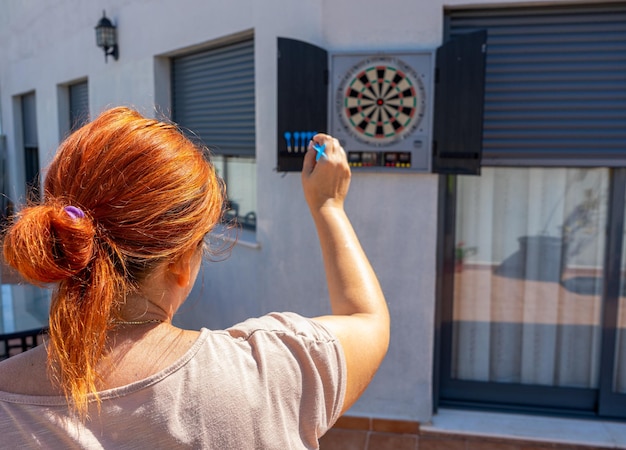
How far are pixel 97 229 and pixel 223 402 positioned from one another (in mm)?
340

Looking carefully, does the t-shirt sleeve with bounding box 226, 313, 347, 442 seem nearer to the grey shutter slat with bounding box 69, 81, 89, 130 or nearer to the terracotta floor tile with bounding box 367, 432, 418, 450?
the terracotta floor tile with bounding box 367, 432, 418, 450

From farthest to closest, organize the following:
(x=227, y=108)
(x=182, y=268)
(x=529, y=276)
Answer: (x=227, y=108)
(x=529, y=276)
(x=182, y=268)

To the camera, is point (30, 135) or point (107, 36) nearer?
point (107, 36)

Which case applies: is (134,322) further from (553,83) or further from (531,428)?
(531,428)

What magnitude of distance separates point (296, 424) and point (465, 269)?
3.09 meters

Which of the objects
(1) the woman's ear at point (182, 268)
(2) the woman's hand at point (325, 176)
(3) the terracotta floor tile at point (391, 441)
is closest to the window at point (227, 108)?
(3) the terracotta floor tile at point (391, 441)

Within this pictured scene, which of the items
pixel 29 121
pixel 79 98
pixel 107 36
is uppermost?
pixel 107 36

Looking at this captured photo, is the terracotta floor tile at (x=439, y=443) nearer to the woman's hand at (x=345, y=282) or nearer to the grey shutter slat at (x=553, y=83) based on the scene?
the grey shutter slat at (x=553, y=83)

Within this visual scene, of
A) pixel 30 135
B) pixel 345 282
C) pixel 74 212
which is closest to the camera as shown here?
pixel 74 212

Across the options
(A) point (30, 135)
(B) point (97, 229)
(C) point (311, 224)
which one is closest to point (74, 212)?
(B) point (97, 229)

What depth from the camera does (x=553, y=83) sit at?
11.5 feet

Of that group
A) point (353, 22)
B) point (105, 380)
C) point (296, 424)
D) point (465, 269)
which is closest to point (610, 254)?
point (465, 269)

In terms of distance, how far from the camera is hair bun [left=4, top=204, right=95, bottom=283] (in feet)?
2.83

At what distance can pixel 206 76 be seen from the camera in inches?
190
